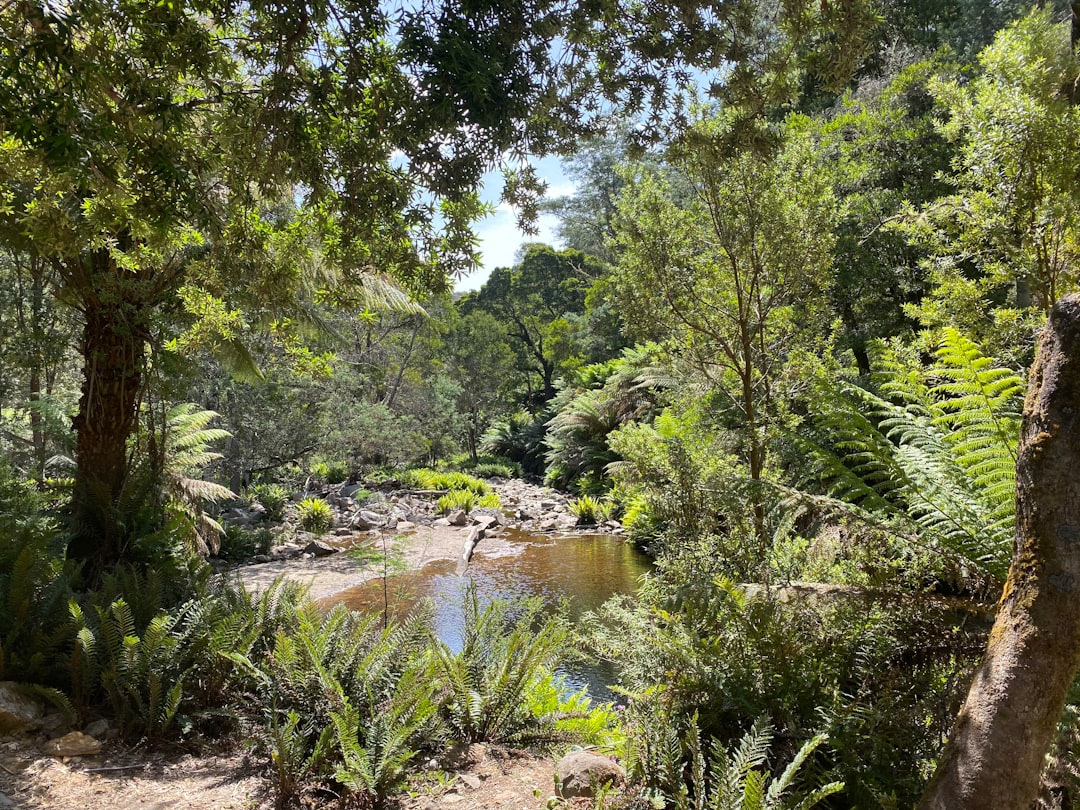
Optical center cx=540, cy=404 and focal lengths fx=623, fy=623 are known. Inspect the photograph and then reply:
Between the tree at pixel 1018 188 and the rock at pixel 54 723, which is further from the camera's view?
the tree at pixel 1018 188

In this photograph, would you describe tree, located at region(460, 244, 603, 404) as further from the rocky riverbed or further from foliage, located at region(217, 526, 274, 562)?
foliage, located at region(217, 526, 274, 562)

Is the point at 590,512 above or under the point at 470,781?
above

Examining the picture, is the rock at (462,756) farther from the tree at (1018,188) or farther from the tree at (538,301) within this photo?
the tree at (538,301)

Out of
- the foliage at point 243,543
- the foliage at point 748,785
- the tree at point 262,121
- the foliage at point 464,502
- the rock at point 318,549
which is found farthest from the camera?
the foliage at point 464,502

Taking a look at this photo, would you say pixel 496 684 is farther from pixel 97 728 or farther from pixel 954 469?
pixel 954 469

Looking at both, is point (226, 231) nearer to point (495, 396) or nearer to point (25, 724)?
point (25, 724)

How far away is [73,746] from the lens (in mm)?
2768

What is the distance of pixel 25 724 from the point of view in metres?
2.85

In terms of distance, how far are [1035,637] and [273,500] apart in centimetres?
1108

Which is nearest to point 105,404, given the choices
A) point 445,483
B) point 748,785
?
point 748,785

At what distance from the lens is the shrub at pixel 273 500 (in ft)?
35.6

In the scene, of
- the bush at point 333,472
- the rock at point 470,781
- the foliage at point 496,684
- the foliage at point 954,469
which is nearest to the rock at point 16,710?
the foliage at point 496,684

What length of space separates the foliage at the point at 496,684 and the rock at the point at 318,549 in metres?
6.60

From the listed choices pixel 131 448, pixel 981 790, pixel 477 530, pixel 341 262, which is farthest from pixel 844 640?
pixel 477 530
